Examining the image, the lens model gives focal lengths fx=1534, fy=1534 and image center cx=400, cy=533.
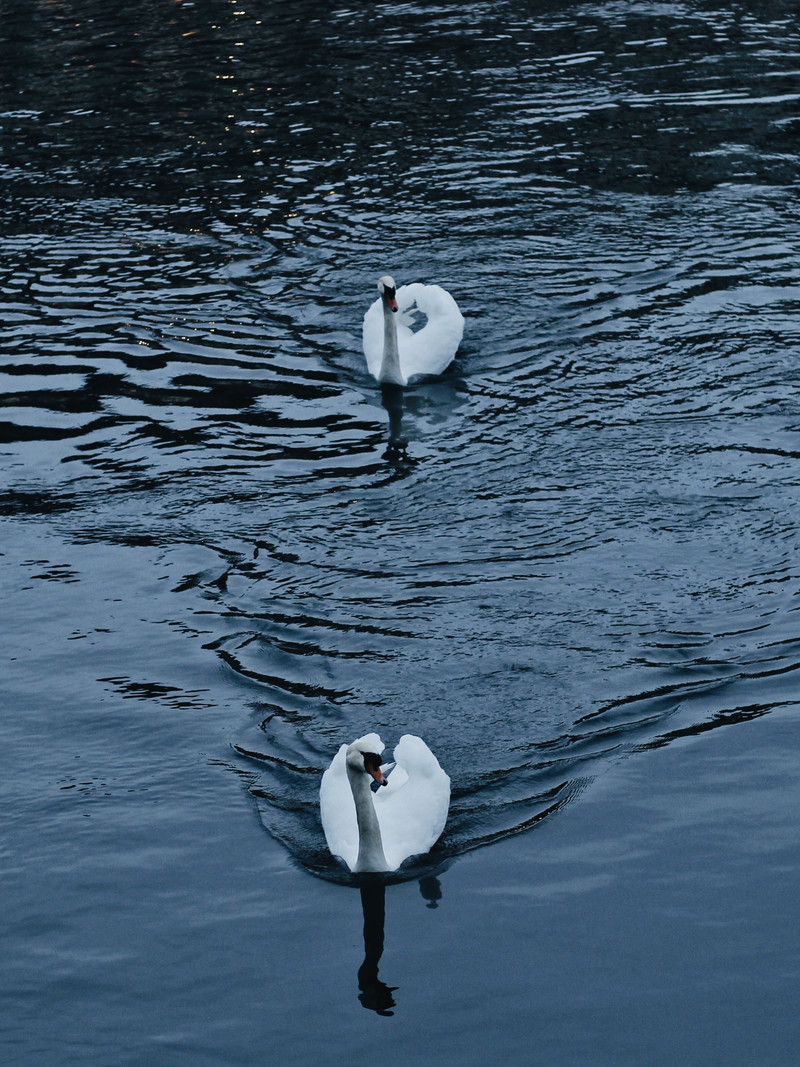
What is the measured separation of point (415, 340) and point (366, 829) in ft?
28.8

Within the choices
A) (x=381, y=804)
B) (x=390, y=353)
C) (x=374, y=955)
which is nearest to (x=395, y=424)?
(x=390, y=353)

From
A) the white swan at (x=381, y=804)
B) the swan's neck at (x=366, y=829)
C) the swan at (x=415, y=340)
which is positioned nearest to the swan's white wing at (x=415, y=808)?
the white swan at (x=381, y=804)

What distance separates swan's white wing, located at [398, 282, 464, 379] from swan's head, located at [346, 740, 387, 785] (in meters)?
8.32

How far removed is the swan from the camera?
56.5 feet

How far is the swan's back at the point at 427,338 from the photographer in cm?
1748

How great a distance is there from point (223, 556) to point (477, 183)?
11.0 meters

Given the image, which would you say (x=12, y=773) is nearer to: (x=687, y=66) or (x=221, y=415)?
(x=221, y=415)

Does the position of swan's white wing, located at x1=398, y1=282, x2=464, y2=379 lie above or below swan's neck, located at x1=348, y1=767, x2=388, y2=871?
above

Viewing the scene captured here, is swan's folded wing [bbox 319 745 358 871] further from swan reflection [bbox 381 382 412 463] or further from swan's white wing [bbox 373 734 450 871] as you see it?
swan reflection [bbox 381 382 412 463]

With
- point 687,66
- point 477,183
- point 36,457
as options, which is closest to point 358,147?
point 477,183

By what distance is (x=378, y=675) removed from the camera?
12.0 metres

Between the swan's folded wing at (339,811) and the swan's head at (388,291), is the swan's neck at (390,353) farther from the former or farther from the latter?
the swan's folded wing at (339,811)

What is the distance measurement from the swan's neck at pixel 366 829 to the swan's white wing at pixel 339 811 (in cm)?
11

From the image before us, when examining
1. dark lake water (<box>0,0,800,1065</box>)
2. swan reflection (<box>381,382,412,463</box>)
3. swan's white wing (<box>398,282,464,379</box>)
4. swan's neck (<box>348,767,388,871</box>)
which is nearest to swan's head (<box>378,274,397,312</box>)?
swan's white wing (<box>398,282,464,379</box>)
